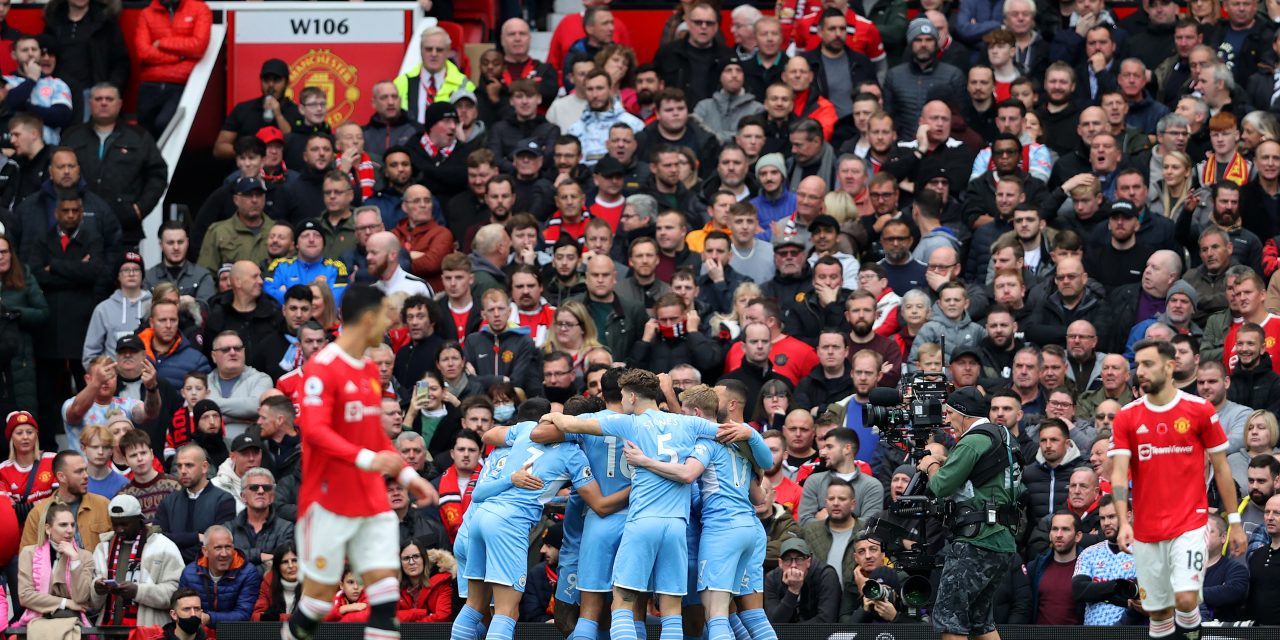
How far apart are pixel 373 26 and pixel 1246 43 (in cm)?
874

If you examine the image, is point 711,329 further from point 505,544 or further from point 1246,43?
point 1246,43

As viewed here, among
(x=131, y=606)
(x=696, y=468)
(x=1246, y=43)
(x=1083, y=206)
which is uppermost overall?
(x=1246, y=43)

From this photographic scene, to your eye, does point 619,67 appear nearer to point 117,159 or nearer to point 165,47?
point 165,47

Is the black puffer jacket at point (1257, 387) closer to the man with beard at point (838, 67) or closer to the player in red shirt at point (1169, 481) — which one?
the player in red shirt at point (1169, 481)

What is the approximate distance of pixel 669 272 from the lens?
1866 centimetres

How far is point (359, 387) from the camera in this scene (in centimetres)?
1091

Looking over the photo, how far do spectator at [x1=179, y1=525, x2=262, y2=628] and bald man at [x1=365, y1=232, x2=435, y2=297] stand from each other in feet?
10.6

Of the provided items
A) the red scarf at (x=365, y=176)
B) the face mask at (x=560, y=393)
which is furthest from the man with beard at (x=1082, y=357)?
the red scarf at (x=365, y=176)

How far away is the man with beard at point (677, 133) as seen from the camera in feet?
65.8

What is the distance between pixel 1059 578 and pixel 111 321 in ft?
27.2

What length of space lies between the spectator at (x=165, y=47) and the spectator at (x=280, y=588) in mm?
7552

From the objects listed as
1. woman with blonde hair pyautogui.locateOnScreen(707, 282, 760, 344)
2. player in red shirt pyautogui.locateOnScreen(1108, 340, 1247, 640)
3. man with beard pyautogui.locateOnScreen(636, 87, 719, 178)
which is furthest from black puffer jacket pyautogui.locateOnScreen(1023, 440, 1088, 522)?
man with beard pyautogui.locateOnScreen(636, 87, 719, 178)

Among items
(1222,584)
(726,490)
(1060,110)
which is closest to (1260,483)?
(1222,584)

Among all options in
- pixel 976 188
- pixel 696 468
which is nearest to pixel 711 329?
pixel 976 188
